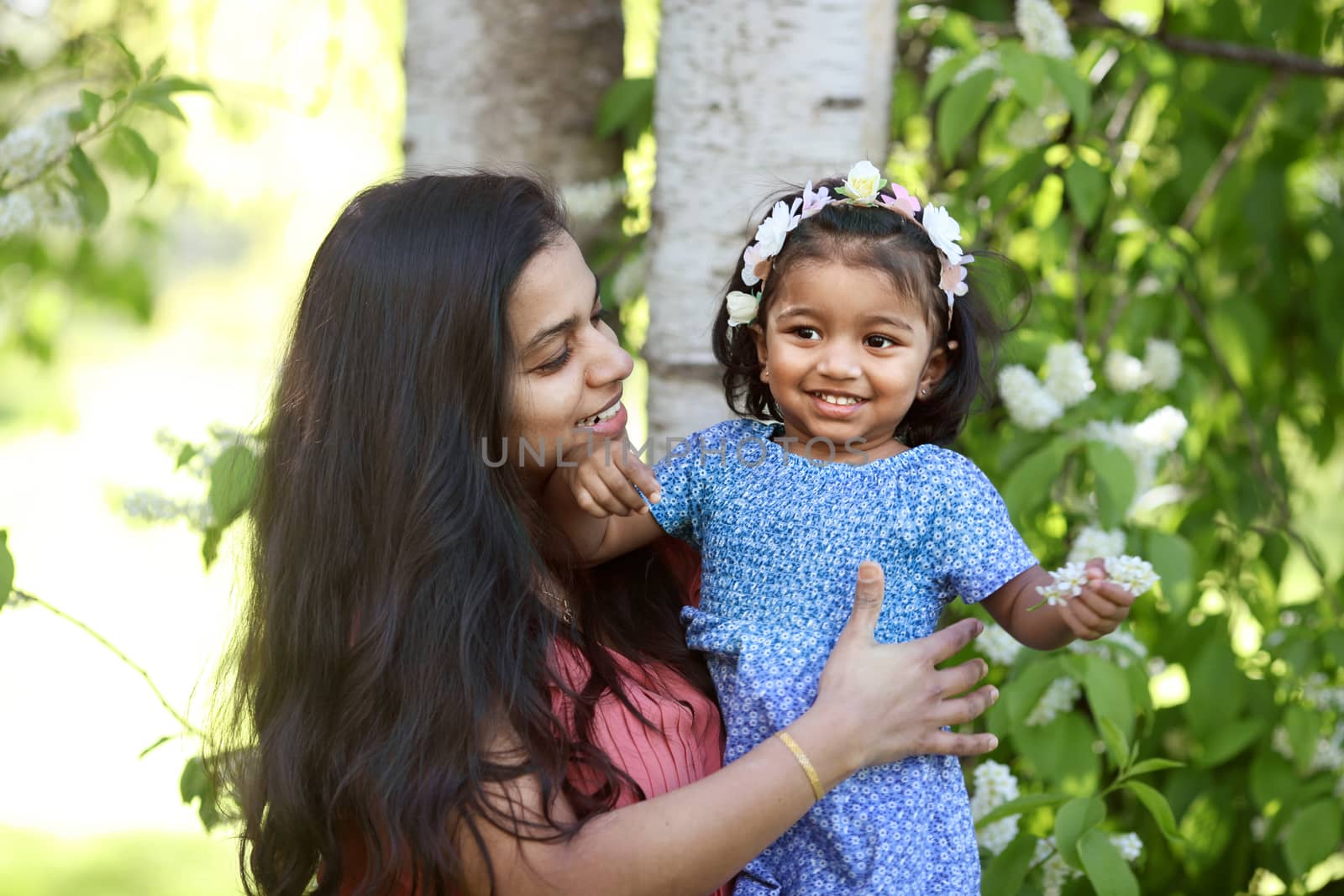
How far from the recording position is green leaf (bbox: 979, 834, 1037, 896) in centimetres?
162

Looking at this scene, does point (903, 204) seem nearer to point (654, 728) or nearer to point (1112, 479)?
point (1112, 479)

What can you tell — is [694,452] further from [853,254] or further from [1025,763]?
[1025,763]

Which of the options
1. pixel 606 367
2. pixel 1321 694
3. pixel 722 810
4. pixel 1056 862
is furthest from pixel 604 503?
pixel 1321 694

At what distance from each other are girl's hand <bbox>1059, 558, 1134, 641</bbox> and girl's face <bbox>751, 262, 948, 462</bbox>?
11.8 inches

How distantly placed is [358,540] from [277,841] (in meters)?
0.35

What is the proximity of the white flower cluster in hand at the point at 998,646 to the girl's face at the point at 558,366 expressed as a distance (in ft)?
2.46

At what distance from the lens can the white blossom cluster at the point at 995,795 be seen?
1.77m

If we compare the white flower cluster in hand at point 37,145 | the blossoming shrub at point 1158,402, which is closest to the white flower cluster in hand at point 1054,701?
the blossoming shrub at point 1158,402

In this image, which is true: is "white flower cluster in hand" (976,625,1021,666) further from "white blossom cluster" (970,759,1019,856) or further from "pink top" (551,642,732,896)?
"pink top" (551,642,732,896)

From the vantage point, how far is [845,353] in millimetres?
1423

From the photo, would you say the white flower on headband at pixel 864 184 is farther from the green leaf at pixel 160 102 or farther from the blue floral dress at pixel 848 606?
the green leaf at pixel 160 102

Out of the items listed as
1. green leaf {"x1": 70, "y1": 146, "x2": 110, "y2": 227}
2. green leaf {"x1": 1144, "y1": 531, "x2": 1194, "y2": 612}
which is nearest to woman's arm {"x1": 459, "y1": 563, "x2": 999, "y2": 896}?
green leaf {"x1": 1144, "y1": 531, "x2": 1194, "y2": 612}

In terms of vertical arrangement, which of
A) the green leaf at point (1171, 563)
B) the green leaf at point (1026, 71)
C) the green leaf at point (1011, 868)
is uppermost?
the green leaf at point (1026, 71)

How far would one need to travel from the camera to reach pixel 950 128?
6.22ft
